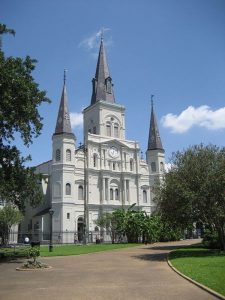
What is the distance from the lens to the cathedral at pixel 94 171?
61438 millimetres

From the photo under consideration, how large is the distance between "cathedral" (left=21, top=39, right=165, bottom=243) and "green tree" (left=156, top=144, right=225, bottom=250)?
99.2 ft

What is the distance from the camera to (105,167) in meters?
67.9

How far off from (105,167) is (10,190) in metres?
42.2

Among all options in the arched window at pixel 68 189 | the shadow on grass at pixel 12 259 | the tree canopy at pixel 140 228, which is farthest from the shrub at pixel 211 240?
the arched window at pixel 68 189

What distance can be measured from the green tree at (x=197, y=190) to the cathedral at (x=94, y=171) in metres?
30.2

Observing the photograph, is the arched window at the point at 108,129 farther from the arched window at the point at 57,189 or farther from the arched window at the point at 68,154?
the arched window at the point at 57,189

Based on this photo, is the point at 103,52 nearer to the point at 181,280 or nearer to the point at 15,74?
the point at 15,74

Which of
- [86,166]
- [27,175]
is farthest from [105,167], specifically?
[27,175]

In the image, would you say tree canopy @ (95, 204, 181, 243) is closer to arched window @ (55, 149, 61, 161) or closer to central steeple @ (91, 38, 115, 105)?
arched window @ (55, 149, 61, 161)

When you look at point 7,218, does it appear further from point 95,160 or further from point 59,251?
point 59,251

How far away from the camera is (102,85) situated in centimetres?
7538

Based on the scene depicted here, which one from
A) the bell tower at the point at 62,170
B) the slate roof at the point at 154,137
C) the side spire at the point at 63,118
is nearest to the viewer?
the bell tower at the point at 62,170

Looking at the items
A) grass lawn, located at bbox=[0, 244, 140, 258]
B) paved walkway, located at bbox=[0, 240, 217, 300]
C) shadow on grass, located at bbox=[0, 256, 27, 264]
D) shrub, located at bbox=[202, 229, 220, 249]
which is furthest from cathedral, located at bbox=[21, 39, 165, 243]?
paved walkway, located at bbox=[0, 240, 217, 300]

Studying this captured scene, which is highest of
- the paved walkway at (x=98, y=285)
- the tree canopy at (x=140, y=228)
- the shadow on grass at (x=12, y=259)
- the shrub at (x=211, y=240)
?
the tree canopy at (x=140, y=228)
